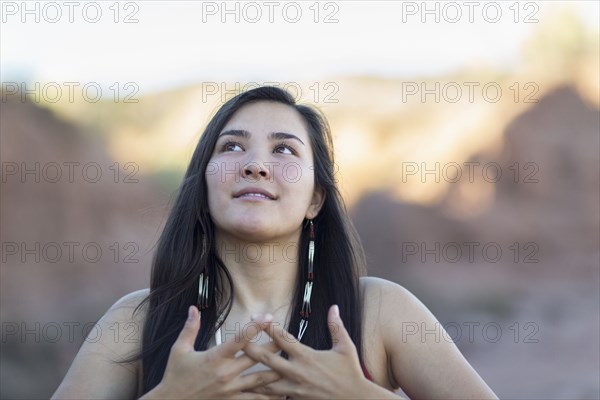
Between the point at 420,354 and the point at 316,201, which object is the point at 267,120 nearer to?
the point at 316,201

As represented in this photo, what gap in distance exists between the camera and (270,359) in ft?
7.52

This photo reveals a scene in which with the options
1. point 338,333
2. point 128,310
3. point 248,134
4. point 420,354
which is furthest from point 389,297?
point 128,310

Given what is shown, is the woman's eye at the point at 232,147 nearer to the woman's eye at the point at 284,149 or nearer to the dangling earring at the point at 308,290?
the woman's eye at the point at 284,149

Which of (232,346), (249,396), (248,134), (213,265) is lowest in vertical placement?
(249,396)

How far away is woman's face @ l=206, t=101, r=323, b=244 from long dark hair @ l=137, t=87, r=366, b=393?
46mm

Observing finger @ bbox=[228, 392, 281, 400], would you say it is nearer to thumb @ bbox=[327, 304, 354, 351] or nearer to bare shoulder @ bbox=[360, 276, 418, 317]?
thumb @ bbox=[327, 304, 354, 351]

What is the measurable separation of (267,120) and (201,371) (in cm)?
90

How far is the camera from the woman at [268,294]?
7.58 feet

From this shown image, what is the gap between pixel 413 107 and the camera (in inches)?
832

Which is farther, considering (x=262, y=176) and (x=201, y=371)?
(x=262, y=176)

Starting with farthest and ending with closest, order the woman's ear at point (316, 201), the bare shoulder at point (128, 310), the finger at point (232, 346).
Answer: the woman's ear at point (316, 201), the bare shoulder at point (128, 310), the finger at point (232, 346)

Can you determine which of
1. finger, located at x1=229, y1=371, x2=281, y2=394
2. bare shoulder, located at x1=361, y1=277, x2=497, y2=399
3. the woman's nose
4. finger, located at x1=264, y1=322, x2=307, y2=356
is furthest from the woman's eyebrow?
finger, located at x1=229, y1=371, x2=281, y2=394

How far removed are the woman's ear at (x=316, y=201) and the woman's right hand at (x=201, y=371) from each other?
0.66 m

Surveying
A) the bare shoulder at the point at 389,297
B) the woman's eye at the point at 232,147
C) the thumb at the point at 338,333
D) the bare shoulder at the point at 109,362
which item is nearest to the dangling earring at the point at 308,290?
the bare shoulder at the point at 389,297
